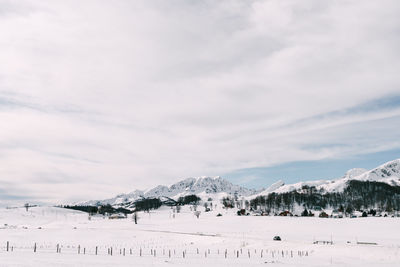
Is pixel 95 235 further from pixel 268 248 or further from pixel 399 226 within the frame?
pixel 399 226

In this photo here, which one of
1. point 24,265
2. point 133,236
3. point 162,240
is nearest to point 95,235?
point 133,236

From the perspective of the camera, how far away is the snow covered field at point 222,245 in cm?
5012

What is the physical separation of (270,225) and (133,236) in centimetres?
6488

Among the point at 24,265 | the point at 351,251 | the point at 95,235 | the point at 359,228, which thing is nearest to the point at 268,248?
the point at 351,251

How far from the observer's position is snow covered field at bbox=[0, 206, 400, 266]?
1973 inches

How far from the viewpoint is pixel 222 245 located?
83312mm

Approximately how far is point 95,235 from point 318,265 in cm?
8418

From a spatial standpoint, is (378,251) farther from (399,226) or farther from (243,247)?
(399,226)

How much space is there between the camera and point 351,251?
210 ft

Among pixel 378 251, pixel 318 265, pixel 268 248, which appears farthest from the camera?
pixel 268 248

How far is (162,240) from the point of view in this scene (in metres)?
99.2

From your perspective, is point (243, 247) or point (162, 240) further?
point (162, 240)

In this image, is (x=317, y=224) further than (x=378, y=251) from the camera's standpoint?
Yes

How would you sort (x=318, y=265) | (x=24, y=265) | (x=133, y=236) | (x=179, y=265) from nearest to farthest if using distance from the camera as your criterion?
(x=24, y=265)
(x=179, y=265)
(x=318, y=265)
(x=133, y=236)
